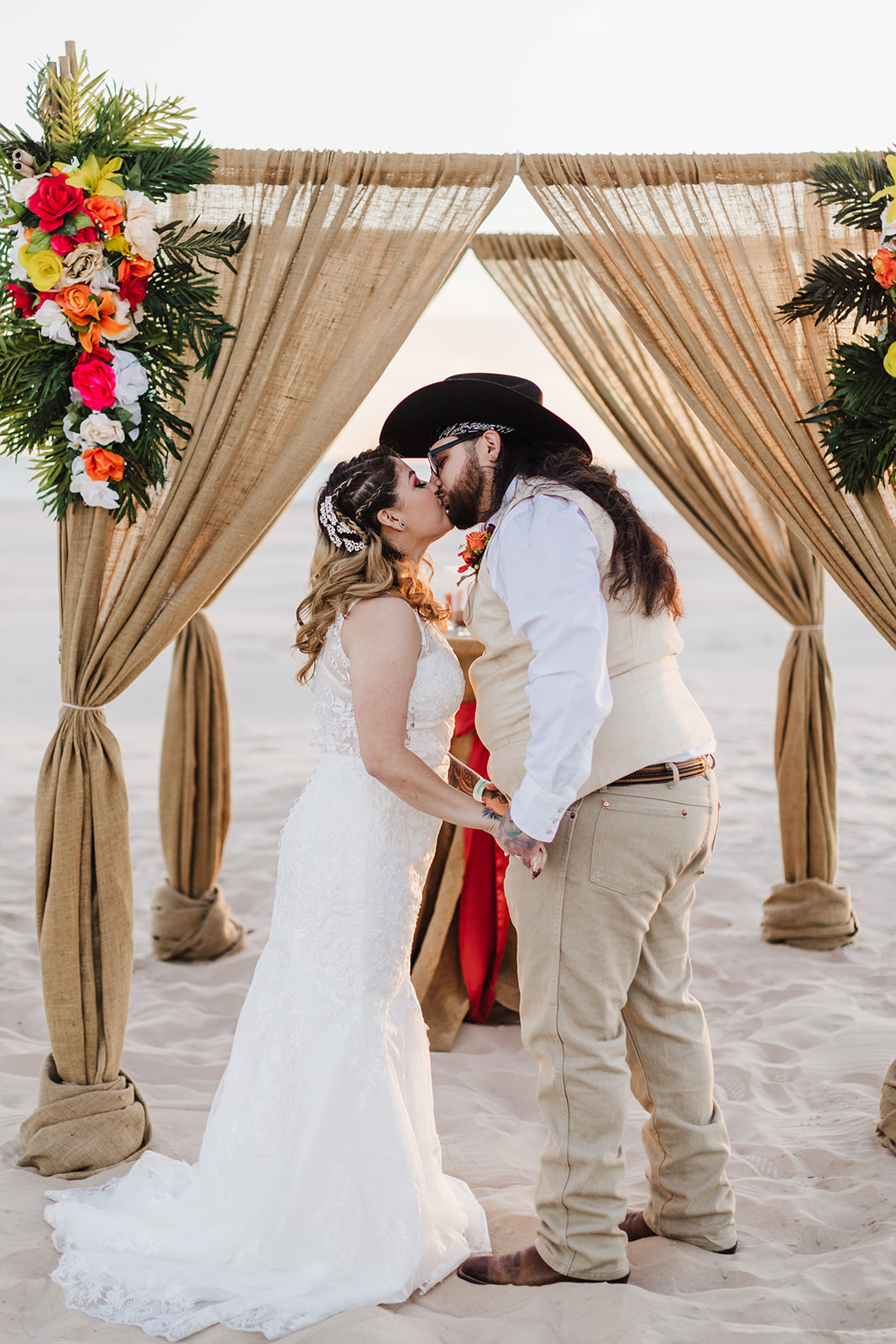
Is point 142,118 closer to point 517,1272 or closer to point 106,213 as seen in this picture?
point 106,213

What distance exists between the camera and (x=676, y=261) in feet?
9.34

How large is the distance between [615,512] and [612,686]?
362 millimetres

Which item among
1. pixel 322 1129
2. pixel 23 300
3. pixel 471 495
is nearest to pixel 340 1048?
pixel 322 1129

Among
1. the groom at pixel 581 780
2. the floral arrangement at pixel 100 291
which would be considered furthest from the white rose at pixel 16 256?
the groom at pixel 581 780

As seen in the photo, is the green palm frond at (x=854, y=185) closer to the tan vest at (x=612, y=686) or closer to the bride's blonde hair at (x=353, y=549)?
the tan vest at (x=612, y=686)

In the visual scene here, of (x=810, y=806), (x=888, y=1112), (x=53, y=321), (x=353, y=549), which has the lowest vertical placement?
(x=888, y=1112)

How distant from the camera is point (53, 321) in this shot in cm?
256

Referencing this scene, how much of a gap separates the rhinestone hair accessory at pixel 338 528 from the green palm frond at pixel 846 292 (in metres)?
1.39

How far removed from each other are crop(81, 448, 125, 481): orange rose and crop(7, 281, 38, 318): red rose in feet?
1.17

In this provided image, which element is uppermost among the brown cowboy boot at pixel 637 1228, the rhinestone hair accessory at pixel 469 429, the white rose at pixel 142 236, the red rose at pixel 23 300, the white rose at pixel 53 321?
the white rose at pixel 142 236

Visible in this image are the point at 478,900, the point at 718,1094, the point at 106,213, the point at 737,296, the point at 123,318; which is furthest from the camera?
the point at 478,900

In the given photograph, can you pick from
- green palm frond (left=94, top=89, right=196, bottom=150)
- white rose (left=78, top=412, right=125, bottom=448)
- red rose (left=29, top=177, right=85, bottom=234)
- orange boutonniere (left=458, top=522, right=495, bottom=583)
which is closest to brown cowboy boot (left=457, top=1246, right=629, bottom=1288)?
orange boutonniere (left=458, top=522, right=495, bottom=583)

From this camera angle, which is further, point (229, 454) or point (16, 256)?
point (229, 454)

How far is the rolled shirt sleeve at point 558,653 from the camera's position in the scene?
200 cm
